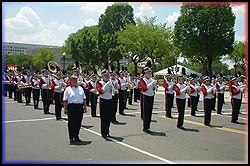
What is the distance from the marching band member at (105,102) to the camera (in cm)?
1059

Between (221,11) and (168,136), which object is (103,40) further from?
(168,136)

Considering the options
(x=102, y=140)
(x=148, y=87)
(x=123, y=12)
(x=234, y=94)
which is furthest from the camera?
(x=123, y=12)

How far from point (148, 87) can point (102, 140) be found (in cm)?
251

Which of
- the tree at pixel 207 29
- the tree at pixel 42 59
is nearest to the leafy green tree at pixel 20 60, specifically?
the tree at pixel 42 59

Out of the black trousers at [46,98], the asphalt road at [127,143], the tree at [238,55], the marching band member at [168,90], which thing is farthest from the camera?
the tree at [238,55]

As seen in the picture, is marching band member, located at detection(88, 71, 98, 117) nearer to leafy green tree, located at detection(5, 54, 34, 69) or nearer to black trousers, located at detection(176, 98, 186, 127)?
black trousers, located at detection(176, 98, 186, 127)

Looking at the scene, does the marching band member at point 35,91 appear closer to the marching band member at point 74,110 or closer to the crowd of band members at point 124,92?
the crowd of band members at point 124,92

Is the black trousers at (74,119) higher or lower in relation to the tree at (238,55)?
lower

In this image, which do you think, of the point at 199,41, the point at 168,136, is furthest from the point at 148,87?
the point at 199,41

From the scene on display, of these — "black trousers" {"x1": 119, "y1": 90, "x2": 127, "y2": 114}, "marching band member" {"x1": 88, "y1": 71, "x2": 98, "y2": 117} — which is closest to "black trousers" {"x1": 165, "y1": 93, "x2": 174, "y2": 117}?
"black trousers" {"x1": 119, "y1": 90, "x2": 127, "y2": 114}

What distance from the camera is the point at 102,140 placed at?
33.3ft

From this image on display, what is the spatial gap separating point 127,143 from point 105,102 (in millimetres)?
1619

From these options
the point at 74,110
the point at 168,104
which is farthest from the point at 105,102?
the point at 168,104

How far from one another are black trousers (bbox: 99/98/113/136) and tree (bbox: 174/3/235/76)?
38.2 m
